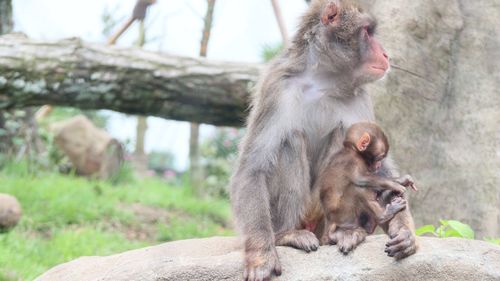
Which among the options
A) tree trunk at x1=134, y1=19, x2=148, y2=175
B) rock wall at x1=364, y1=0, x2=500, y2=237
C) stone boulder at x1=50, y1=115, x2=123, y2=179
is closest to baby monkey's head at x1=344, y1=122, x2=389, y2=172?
rock wall at x1=364, y1=0, x2=500, y2=237

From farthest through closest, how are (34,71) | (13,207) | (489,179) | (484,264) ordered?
(34,71) → (13,207) → (489,179) → (484,264)

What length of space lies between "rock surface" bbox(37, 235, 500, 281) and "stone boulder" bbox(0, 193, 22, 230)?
2.96 metres

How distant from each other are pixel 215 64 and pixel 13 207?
267cm

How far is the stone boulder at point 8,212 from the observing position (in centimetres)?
742

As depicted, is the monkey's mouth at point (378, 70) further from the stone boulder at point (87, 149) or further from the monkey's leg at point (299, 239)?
the stone boulder at point (87, 149)

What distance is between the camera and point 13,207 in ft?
24.6

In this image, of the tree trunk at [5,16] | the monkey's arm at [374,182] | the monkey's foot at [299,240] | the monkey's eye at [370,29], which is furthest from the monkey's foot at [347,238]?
the tree trunk at [5,16]

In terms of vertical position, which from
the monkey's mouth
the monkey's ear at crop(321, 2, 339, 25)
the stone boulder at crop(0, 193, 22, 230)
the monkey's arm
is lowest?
the stone boulder at crop(0, 193, 22, 230)

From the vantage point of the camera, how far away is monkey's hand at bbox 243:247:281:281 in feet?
14.5

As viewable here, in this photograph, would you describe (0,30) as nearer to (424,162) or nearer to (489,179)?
(424,162)

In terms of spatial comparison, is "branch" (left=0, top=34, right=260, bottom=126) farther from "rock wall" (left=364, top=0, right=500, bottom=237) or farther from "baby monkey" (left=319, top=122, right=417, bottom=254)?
"baby monkey" (left=319, top=122, right=417, bottom=254)

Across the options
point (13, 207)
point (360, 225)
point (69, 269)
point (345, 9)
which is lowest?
point (13, 207)

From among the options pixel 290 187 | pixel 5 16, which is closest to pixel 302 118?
pixel 290 187

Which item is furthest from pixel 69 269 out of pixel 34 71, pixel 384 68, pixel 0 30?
pixel 0 30
